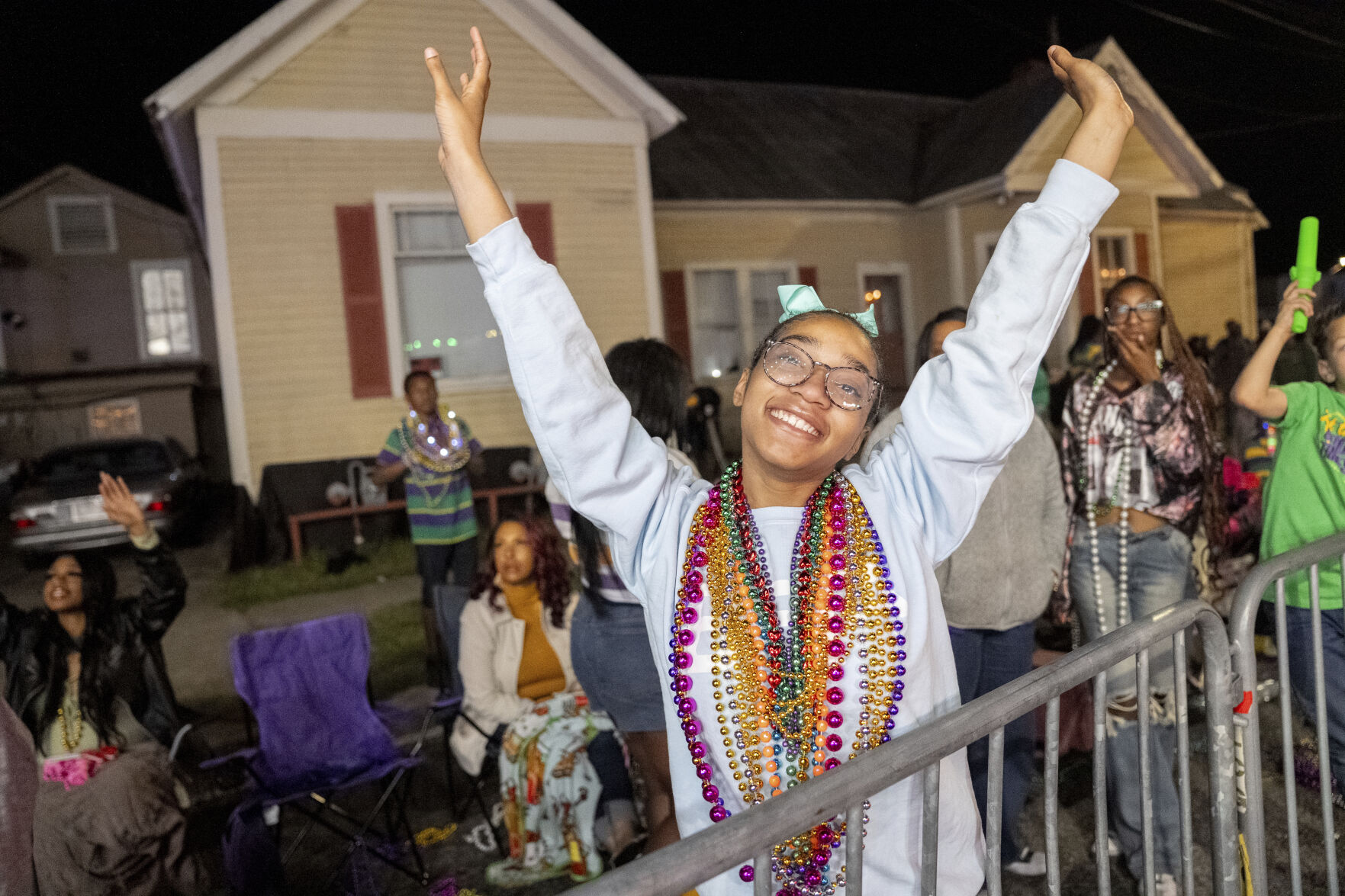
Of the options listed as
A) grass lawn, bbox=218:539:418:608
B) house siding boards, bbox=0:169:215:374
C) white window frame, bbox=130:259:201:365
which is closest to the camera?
grass lawn, bbox=218:539:418:608

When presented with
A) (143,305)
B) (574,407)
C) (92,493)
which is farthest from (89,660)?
(143,305)

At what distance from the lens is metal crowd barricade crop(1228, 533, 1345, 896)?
210 centimetres

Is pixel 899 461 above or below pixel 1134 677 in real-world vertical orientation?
above

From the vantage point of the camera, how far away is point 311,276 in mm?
9633

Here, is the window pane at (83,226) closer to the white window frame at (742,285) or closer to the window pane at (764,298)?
the white window frame at (742,285)

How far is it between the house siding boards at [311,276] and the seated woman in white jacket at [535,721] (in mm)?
6127

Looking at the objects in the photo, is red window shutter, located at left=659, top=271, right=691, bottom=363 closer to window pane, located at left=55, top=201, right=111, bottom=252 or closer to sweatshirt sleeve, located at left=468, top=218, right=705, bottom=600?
sweatshirt sleeve, located at left=468, top=218, right=705, bottom=600

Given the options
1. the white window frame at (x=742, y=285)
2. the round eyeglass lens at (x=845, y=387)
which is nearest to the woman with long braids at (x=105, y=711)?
the round eyeglass lens at (x=845, y=387)

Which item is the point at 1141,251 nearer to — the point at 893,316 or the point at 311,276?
the point at 893,316

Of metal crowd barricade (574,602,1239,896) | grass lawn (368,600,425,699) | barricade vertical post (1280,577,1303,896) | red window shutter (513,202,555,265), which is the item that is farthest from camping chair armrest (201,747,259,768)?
red window shutter (513,202,555,265)

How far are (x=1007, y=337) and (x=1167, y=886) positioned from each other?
251cm

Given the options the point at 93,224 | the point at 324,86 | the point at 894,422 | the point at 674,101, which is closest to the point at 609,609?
the point at 894,422

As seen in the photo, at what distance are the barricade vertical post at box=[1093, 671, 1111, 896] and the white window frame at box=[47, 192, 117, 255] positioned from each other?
24.1 meters

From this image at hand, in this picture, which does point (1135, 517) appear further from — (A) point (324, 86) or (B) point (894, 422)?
(A) point (324, 86)
